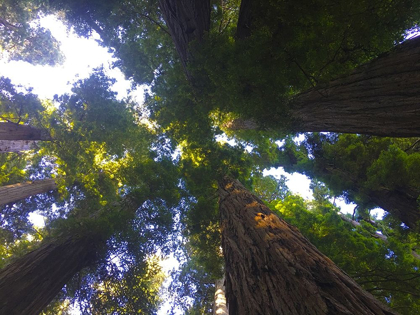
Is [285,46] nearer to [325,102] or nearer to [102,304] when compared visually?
[325,102]

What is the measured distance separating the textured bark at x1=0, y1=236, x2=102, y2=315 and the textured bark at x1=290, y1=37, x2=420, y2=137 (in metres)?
6.66

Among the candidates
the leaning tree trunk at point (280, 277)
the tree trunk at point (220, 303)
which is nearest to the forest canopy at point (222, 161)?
the leaning tree trunk at point (280, 277)

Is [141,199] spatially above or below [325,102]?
below

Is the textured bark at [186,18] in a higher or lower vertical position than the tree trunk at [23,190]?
higher

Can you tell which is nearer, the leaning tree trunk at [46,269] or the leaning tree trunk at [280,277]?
the leaning tree trunk at [280,277]

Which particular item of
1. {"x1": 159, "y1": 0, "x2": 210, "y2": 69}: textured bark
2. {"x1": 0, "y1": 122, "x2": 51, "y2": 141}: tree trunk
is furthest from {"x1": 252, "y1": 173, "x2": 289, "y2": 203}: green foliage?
{"x1": 0, "y1": 122, "x2": 51, "y2": 141}: tree trunk

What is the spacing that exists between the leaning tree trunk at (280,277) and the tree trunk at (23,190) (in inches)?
315

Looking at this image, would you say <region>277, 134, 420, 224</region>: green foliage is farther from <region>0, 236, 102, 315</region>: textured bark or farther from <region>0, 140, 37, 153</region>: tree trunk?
<region>0, 140, 37, 153</region>: tree trunk

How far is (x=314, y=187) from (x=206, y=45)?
12696 millimetres

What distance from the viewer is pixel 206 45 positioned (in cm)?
559

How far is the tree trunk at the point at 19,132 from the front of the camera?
284 inches

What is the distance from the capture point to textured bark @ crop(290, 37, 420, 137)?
329 centimetres

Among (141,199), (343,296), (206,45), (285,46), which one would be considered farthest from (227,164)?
(343,296)

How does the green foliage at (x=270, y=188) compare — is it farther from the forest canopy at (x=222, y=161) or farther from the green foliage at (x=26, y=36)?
the green foliage at (x=26, y=36)
